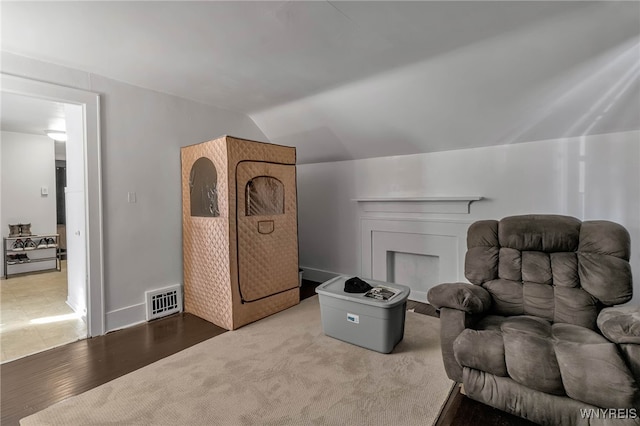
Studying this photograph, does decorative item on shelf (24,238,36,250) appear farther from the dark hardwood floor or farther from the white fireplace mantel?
the white fireplace mantel

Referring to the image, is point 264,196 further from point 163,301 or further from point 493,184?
point 493,184

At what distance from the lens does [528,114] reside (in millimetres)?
2598

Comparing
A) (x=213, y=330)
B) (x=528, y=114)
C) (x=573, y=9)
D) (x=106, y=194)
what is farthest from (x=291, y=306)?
(x=573, y=9)

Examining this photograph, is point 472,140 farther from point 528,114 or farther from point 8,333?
point 8,333

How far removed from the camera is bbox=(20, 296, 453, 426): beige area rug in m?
1.68

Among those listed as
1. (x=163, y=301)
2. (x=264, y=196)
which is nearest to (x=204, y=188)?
(x=264, y=196)

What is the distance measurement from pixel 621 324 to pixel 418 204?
6.78 feet

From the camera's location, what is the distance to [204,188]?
3.11 metres

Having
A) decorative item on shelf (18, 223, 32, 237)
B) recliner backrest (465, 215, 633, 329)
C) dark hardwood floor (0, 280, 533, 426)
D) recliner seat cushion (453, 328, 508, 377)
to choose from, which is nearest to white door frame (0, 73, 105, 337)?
dark hardwood floor (0, 280, 533, 426)

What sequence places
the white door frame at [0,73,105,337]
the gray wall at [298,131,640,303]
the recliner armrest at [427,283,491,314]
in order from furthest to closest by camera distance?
1. the white door frame at [0,73,105,337]
2. the gray wall at [298,131,640,303]
3. the recliner armrest at [427,283,491,314]

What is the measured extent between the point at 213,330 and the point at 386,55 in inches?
107

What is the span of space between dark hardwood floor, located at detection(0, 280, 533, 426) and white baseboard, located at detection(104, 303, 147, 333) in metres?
0.08

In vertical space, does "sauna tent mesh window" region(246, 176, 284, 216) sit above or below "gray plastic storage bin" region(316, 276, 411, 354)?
above

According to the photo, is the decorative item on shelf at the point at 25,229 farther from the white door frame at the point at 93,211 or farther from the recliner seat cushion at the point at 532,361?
the recliner seat cushion at the point at 532,361
